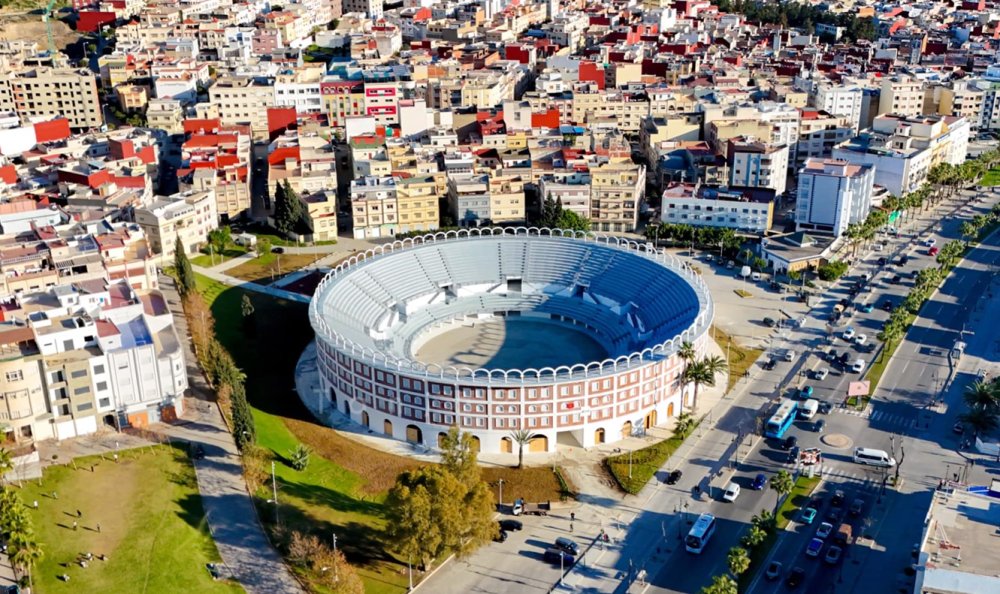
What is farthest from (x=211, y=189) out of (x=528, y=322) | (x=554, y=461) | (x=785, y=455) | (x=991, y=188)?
(x=991, y=188)

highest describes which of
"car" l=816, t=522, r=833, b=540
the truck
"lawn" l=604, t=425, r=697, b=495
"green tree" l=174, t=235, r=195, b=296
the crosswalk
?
"green tree" l=174, t=235, r=195, b=296

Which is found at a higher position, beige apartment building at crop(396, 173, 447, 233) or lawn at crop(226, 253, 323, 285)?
beige apartment building at crop(396, 173, 447, 233)

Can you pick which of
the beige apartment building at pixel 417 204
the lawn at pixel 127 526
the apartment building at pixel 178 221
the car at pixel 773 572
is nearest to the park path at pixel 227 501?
the lawn at pixel 127 526

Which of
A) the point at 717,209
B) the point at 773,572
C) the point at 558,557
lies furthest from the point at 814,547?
the point at 717,209

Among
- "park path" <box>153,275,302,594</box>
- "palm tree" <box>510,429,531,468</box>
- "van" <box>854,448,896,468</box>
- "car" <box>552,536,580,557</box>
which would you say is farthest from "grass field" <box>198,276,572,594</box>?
"van" <box>854,448,896,468</box>

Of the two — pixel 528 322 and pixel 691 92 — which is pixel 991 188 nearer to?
pixel 691 92

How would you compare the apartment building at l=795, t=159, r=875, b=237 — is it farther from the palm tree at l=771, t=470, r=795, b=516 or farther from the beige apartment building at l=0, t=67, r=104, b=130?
the beige apartment building at l=0, t=67, r=104, b=130

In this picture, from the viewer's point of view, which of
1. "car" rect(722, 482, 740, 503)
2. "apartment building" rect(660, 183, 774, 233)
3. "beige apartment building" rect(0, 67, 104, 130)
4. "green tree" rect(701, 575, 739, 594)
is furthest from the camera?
"beige apartment building" rect(0, 67, 104, 130)
